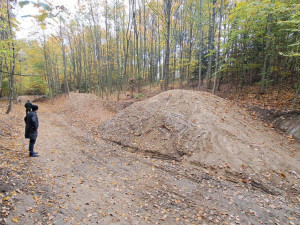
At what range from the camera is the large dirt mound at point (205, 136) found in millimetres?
5355

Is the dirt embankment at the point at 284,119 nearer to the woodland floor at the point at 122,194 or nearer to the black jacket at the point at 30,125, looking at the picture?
the woodland floor at the point at 122,194

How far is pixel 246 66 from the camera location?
10789mm

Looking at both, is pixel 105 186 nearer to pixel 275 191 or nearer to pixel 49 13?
pixel 49 13

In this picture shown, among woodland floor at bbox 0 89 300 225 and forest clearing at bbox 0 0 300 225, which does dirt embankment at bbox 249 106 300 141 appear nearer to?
forest clearing at bbox 0 0 300 225

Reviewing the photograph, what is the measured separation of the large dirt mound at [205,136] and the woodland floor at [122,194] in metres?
0.59

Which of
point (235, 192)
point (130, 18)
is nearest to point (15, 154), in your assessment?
point (235, 192)

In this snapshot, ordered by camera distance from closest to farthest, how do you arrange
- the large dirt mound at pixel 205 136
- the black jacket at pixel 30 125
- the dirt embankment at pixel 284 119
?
the large dirt mound at pixel 205 136
the black jacket at pixel 30 125
the dirt embankment at pixel 284 119

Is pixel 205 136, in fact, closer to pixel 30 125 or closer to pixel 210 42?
pixel 30 125

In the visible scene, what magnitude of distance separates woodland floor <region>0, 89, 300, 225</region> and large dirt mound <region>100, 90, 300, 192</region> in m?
0.59

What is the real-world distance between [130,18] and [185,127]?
16984 millimetres

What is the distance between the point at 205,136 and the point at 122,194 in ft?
12.9

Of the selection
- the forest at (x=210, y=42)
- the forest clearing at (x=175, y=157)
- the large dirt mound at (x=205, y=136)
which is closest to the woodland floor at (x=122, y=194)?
the forest clearing at (x=175, y=157)

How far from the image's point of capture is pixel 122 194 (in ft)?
14.0

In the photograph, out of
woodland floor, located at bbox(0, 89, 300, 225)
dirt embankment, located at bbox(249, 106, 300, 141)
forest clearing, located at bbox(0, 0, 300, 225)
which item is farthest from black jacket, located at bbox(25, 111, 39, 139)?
dirt embankment, located at bbox(249, 106, 300, 141)
